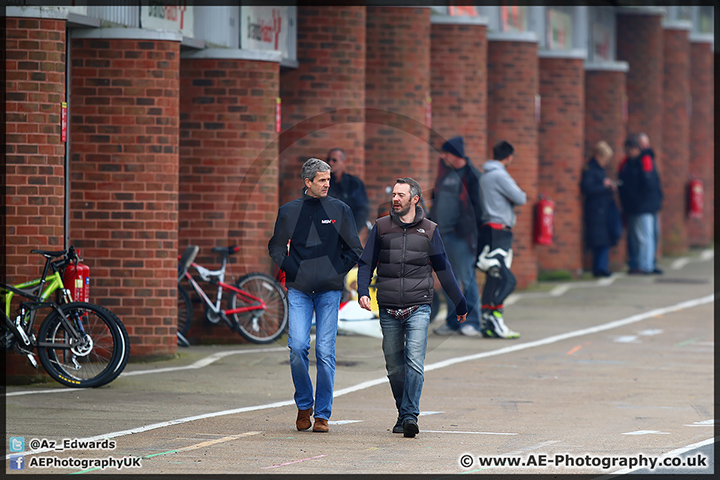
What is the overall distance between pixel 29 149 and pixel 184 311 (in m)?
3.27

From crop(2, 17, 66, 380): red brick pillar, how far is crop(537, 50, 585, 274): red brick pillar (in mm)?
13028

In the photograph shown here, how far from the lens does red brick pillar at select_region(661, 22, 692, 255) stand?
29.2 metres

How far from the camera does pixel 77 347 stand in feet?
33.8

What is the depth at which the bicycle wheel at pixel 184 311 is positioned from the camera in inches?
527

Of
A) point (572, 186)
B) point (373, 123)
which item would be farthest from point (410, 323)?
point (572, 186)

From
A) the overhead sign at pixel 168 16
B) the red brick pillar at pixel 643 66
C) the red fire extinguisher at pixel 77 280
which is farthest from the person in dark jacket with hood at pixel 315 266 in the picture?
the red brick pillar at pixel 643 66

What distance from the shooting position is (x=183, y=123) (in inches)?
539

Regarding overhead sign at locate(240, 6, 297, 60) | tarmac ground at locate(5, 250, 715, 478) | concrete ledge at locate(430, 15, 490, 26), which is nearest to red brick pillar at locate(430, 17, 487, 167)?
concrete ledge at locate(430, 15, 490, 26)

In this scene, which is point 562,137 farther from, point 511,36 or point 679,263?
point 679,263

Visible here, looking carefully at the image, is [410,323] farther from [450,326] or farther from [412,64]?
[412,64]

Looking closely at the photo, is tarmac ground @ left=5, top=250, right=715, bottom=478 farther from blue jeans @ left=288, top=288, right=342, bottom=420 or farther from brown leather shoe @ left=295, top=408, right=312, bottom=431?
blue jeans @ left=288, top=288, right=342, bottom=420

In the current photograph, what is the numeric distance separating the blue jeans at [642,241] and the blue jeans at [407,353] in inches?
605

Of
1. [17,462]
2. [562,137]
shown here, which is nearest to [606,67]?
[562,137]

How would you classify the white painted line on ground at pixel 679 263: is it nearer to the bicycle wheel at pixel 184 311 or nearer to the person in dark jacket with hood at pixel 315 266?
the bicycle wheel at pixel 184 311
